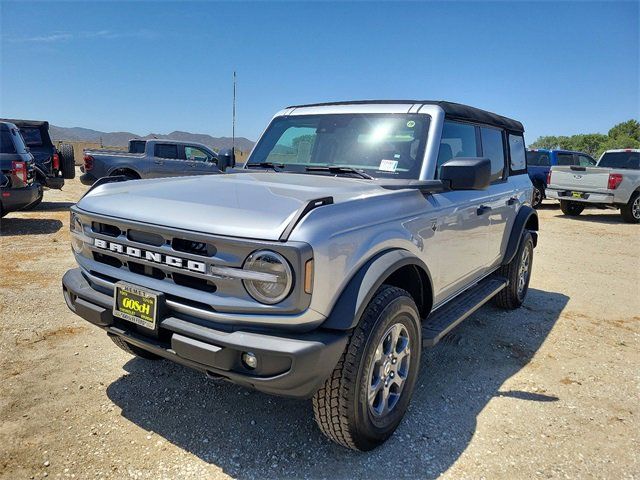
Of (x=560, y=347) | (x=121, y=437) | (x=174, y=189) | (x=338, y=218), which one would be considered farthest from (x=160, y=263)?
(x=560, y=347)

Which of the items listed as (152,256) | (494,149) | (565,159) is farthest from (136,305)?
(565,159)

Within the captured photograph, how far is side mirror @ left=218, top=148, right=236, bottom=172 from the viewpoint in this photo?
174 inches

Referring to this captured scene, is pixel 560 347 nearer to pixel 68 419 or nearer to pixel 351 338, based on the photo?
pixel 351 338

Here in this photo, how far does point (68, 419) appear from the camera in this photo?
9.36 feet

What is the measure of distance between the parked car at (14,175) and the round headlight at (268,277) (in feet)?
26.8

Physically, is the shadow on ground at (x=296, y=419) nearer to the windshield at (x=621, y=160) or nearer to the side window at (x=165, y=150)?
the side window at (x=165, y=150)

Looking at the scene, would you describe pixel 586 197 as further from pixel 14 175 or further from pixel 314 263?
pixel 14 175

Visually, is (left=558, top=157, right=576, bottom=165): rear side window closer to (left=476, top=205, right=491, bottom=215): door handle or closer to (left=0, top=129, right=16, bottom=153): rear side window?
(left=476, top=205, right=491, bottom=215): door handle

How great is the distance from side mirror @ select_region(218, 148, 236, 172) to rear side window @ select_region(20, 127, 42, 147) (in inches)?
416

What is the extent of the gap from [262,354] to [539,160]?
16.3 metres

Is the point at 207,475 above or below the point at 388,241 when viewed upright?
below

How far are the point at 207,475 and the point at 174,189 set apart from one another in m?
1.55

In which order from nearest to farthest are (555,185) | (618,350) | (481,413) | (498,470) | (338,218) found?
(338,218) → (498,470) → (481,413) → (618,350) → (555,185)

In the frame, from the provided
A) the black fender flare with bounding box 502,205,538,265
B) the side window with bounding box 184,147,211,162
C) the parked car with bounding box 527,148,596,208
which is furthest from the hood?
the parked car with bounding box 527,148,596,208
